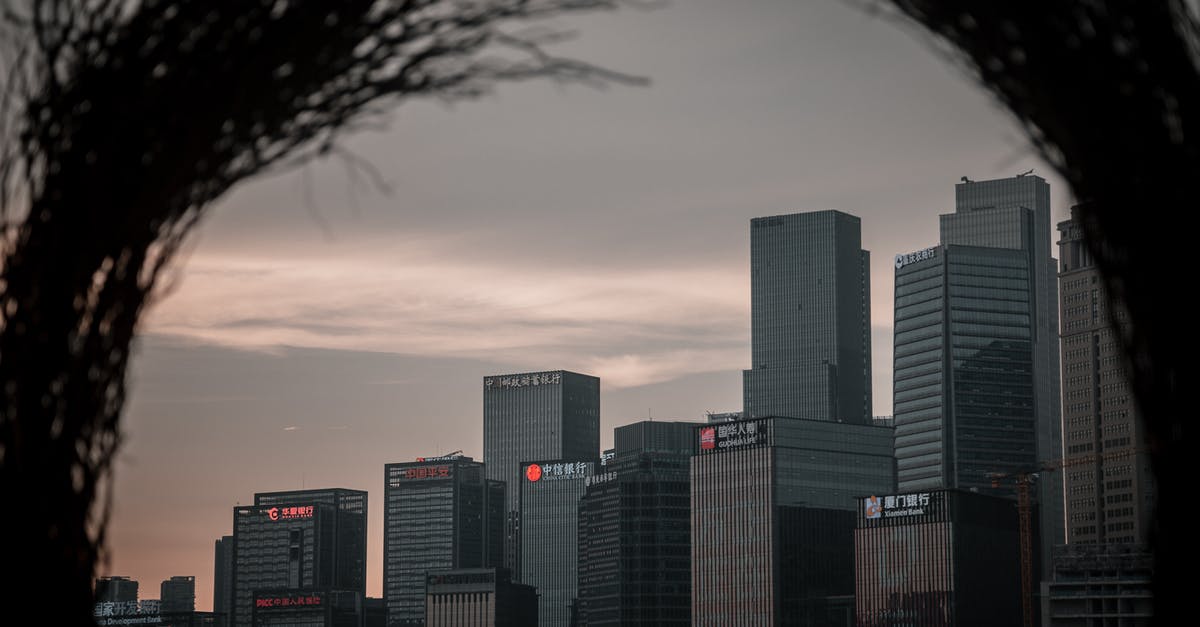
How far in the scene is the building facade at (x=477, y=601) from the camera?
18475 cm

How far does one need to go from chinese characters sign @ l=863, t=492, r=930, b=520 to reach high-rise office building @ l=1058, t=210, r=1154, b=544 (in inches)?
1102

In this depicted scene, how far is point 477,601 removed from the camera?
186m

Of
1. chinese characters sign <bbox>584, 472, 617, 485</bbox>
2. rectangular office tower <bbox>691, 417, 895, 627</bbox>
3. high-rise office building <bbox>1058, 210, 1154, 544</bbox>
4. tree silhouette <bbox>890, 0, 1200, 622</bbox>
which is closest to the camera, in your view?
tree silhouette <bbox>890, 0, 1200, 622</bbox>

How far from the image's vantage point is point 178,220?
581cm

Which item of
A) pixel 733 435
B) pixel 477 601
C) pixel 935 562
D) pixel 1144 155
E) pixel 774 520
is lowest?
pixel 477 601

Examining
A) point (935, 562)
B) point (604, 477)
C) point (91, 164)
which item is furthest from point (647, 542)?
point (91, 164)

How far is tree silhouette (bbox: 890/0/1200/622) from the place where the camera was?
5.42 m

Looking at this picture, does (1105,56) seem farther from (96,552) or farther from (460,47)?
(96,552)

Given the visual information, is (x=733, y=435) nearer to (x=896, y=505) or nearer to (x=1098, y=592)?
(x=896, y=505)

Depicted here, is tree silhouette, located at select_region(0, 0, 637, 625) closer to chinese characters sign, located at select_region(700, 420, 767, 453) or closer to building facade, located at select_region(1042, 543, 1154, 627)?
building facade, located at select_region(1042, 543, 1154, 627)

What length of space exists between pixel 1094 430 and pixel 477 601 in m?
66.9

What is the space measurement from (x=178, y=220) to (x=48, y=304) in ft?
1.66

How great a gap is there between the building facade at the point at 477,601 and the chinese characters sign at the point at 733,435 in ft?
153

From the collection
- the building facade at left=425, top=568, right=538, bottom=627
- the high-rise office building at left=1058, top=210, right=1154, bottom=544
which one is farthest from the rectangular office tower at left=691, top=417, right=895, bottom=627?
the building facade at left=425, top=568, right=538, bottom=627
